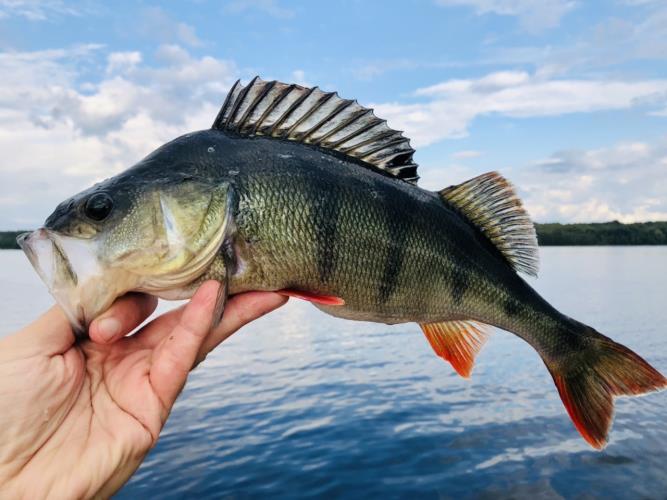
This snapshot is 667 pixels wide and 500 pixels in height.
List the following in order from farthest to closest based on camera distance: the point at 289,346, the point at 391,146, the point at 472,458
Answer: the point at 289,346
the point at 472,458
the point at 391,146

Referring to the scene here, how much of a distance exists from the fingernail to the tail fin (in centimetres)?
280

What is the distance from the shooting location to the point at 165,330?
3.66m

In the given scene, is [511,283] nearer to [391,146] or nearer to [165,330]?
[391,146]

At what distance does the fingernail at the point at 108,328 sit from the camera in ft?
9.78

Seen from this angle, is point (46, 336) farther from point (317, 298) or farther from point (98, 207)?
point (317, 298)

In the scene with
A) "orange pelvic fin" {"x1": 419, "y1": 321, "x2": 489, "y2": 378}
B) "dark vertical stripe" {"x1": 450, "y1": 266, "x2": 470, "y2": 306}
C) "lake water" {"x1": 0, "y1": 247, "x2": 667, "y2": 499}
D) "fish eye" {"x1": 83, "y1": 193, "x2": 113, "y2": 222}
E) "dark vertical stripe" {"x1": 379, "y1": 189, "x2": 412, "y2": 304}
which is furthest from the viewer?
"lake water" {"x1": 0, "y1": 247, "x2": 667, "y2": 499}

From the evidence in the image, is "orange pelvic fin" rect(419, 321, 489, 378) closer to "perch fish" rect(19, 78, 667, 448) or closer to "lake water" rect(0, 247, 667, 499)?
"perch fish" rect(19, 78, 667, 448)

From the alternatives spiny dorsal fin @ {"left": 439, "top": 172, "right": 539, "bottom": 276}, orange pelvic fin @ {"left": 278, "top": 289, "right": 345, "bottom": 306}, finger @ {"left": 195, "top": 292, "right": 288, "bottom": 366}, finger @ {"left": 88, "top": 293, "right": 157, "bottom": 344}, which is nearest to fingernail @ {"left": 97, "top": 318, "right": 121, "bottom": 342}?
finger @ {"left": 88, "top": 293, "right": 157, "bottom": 344}

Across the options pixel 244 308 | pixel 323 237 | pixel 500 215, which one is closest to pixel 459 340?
pixel 500 215

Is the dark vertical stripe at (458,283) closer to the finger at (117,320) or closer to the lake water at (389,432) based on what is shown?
the finger at (117,320)

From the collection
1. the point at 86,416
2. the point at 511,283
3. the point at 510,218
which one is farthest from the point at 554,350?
the point at 86,416

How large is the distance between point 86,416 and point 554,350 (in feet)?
9.71

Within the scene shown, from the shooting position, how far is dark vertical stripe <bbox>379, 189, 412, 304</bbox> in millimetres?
3350

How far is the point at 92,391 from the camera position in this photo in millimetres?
3357
